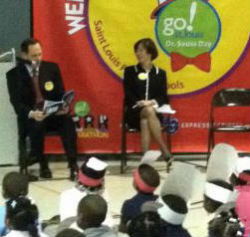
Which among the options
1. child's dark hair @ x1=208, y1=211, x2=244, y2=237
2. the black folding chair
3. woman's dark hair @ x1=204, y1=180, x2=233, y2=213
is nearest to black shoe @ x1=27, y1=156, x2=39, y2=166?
the black folding chair

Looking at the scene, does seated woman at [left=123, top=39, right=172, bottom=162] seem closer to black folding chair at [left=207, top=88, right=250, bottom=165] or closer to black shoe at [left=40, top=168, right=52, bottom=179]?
black folding chair at [left=207, top=88, right=250, bottom=165]

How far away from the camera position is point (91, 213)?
252 cm

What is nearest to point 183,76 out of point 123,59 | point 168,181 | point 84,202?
point 123,59

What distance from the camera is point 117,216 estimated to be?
4531 millimetres

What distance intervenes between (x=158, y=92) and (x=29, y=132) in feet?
4.08

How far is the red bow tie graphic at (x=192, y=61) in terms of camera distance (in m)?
6.70

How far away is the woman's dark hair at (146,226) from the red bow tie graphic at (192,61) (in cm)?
445

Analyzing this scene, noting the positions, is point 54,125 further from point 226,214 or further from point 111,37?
point 226,214

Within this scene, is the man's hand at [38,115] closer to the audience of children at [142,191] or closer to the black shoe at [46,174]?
the black shoe at [46,174]

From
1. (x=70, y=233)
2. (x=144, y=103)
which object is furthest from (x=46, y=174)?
(x=70, y=233)

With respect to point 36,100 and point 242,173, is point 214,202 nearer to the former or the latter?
point 242,173

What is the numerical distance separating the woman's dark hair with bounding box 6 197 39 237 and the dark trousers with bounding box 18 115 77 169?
10.9 ft

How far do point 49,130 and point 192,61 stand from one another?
1.63 metres

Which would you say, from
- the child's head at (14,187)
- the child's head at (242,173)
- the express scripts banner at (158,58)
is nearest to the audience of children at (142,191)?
the child's head at (242,173)
